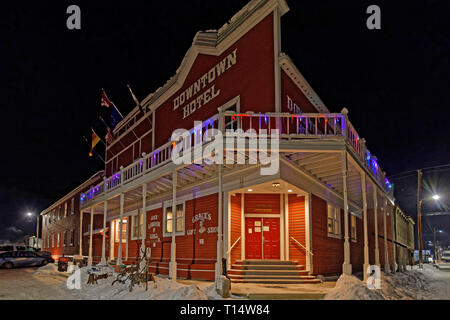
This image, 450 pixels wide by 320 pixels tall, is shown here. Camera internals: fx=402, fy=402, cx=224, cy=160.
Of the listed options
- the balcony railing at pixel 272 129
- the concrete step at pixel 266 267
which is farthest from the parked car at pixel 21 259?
the concrete step at pixel 266 267

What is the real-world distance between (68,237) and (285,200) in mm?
30830

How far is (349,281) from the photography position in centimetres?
1084

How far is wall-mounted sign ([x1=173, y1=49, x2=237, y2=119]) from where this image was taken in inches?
659

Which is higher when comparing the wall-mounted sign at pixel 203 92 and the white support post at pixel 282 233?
the wall-mounted sign at pixel 203 92

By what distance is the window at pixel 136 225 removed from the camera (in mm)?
21780

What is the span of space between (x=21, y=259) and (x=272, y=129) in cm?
2599

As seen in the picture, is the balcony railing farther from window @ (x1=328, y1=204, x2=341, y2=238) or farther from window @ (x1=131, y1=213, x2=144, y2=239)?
window @ (x1=328, y1=204, x2=341, y2=238)

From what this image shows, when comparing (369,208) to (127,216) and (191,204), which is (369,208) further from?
(127,216)

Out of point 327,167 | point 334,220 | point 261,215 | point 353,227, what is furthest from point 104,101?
point 353,227

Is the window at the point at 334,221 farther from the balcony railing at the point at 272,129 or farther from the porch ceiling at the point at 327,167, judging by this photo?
the balcony railing at the point at 272,129

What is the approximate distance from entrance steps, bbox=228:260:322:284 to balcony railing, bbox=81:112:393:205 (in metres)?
4.51

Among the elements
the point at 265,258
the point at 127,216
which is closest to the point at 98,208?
the point at 127,216

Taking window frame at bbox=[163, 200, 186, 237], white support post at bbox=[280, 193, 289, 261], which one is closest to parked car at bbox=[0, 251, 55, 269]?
window frame at bbox=[163, 200, 186, 237]

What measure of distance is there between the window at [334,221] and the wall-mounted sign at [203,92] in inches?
286
